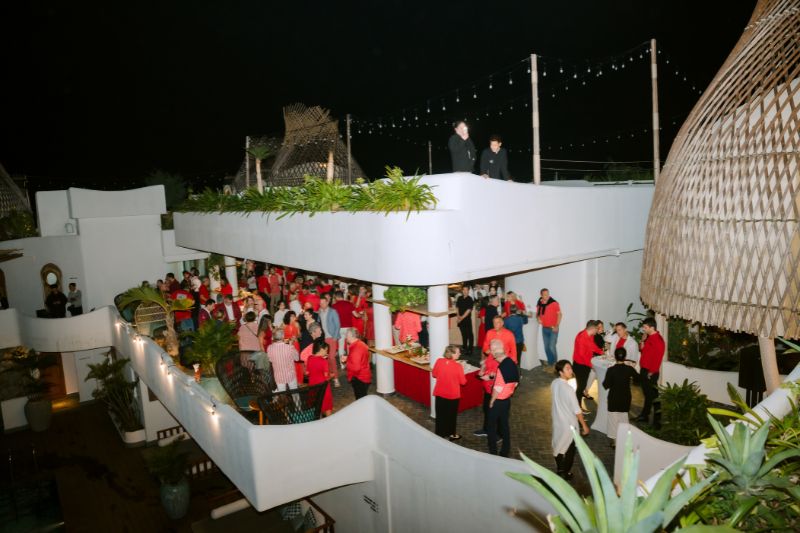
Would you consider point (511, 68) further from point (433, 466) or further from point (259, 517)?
point (259, 517)

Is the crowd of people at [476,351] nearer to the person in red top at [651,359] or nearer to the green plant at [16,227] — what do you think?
Answer: the person in red top at [651,359]

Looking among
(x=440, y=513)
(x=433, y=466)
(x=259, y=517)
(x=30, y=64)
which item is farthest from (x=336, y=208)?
(x=30, y=64)

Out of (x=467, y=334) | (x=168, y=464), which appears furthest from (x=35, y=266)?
(x=467, y=334)

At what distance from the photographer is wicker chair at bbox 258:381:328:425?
8742 mm

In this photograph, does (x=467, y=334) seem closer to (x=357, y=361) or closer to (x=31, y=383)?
(x=357, y=361)

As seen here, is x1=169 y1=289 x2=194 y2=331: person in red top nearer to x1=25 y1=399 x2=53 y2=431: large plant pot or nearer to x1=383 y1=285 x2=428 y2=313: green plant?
x1=383 y1=285 x2=428 y2=313: green plant

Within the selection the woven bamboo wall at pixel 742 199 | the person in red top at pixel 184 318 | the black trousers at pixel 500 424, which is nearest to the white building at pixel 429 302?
the black trousers at pixel 500 424

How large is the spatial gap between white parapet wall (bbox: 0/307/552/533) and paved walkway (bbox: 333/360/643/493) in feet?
3.64

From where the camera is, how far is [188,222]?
57.3ft

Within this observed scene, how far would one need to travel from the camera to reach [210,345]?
11.5 metres

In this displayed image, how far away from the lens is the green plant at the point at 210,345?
11.5 m

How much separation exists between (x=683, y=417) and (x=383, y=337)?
553cm

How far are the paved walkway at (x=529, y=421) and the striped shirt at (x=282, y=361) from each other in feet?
4.48

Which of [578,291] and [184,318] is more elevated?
[578,291]
